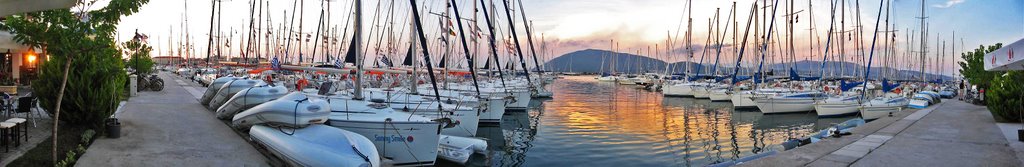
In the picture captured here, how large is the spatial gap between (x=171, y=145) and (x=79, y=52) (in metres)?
3.20

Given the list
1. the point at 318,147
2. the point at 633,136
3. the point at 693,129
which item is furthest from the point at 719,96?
the point at 318,147

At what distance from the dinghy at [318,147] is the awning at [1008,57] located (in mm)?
10386

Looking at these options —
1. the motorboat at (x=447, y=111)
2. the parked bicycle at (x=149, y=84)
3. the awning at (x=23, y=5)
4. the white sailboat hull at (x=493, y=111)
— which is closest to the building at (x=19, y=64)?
the parked bicycle at (x=149, y=84)

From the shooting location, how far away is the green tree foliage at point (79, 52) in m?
8.41

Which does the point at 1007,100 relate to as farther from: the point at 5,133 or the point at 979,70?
the point at 5,133

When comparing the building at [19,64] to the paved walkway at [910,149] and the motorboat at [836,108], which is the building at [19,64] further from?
the motorboat at [836,108]

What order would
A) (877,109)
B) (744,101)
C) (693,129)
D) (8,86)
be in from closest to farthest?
(8,86) < (693,129) < (877,109) < (744,101)

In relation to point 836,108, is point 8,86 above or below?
above

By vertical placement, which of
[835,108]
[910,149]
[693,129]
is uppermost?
[910,149]

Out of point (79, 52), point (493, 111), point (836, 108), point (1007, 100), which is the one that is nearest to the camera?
point (79, 52)

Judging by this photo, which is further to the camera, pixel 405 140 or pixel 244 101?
pixel 244 101

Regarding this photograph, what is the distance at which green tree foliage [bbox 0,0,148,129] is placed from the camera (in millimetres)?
8406

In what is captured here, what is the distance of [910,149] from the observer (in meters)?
12.0

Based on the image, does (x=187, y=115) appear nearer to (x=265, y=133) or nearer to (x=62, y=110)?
(x=62, y=110)
